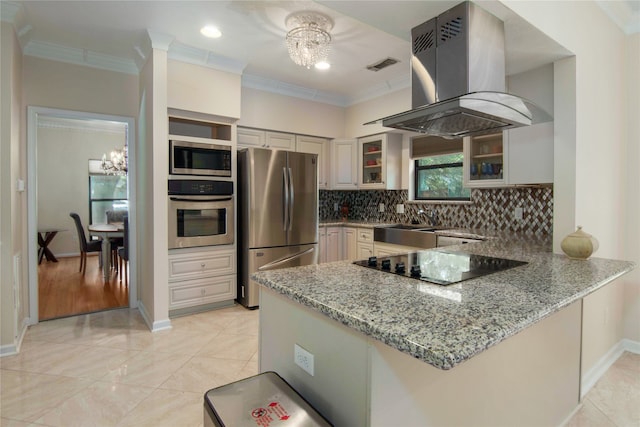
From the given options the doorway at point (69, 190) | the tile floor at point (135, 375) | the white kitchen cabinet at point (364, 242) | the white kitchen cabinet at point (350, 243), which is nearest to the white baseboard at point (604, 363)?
the tile floor at point (135, 375)

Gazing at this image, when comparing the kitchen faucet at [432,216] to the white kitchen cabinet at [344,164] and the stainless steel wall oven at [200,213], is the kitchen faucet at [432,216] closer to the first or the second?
the white kitchen cabinet at [344,164]

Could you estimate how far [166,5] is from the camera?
8.32 feet

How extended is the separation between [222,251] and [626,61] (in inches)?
159

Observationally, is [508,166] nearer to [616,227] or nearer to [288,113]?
[616,227]

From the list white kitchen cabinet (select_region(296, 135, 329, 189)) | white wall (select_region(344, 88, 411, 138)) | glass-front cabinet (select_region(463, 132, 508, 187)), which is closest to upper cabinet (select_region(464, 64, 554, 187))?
→ glass-front cabinet (select_region(463, 132, 508, 187))

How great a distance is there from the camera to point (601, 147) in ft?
7.72

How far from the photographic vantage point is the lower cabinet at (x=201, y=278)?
11.1 feet

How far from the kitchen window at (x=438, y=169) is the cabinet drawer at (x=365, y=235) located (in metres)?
0.84

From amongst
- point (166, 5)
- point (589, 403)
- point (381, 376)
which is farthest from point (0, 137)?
point (589, 403)

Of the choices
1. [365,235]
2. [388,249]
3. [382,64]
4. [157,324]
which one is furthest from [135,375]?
[382,64]

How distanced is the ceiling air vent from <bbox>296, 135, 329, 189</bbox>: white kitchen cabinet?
129 cm

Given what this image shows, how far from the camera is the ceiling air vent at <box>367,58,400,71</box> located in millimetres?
3533

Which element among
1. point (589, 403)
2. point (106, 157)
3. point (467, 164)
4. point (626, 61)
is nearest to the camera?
point (589, 403)

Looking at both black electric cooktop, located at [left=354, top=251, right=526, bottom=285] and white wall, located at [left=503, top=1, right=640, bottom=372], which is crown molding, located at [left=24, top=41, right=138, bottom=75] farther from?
white wall, located at [left=503, top=1, right=640, bottom=372]
